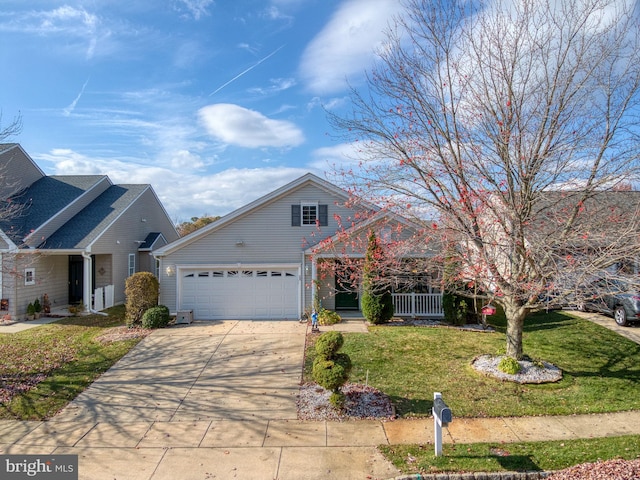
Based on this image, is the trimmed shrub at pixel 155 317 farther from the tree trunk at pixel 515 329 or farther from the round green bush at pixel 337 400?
the tree trunk at pixel 515 329

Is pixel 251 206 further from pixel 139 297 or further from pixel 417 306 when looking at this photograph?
pixel 417 306

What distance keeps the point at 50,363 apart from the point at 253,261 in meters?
7.45

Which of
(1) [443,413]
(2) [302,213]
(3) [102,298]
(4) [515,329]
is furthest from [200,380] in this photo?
(3) [102,298]

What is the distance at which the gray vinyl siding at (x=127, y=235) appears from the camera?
1844cm

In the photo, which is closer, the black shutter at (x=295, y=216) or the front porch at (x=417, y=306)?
the front porch at (x=417, y=306)

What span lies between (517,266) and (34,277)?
18.0 meters

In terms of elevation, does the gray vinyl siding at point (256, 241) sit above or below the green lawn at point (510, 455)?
above

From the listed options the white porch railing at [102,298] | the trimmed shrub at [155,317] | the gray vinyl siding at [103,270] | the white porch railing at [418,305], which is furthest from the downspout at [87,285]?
the white porch railing at [418,305]

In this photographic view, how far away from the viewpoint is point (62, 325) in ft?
48.3

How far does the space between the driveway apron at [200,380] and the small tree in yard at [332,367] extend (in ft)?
2.85

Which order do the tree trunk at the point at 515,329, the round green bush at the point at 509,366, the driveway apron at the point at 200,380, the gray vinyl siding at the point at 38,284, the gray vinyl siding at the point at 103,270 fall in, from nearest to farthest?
the driveway apron at the point at 200,380 → the round green bush at the point at 509,366 → the tree trunk at the point at 515,329 → the gray vinyl siding at the point at 38,284 → the gray vinyl siding at the point at 103,270

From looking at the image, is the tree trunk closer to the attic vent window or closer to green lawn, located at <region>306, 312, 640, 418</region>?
green lawn, located at <region>306, 312, 640, 418</region>

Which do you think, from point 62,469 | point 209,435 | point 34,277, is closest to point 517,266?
point 209,435

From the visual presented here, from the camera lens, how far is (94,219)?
61.7 feet
